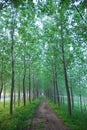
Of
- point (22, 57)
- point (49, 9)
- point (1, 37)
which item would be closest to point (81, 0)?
point (49, 9)

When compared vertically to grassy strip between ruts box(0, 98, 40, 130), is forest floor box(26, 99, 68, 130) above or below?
below

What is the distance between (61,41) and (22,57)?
45.5ft

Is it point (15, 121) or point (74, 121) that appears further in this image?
point (74, 121)

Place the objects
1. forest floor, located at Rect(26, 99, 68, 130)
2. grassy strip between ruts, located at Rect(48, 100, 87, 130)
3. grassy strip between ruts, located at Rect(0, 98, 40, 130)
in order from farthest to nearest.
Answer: grassy strip between ruts, located at Rect(48, 100, 87, 130)
forest floor, located at Rect(26, 99, 68, 130)
grassy strip between ruts, located at Rect(0, 98, 40, 130)

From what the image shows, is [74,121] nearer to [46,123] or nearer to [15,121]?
[46,123]

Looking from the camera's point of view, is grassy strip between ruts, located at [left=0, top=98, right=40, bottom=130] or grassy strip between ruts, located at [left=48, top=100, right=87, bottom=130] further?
grassy strip between ruts, located at [left=48, top=100, right=87, bottom=130]

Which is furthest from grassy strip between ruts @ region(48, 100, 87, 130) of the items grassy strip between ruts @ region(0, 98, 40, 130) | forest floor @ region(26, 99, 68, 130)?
grassy strip between ruts @ region(0, 98, 40, 130)

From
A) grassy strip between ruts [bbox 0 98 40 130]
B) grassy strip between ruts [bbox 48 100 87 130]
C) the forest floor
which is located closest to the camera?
grassy strip between ruts [bbox 0 98 40 130]

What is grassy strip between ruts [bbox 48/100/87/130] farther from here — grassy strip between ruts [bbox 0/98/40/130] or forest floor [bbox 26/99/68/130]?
grassy strip between ruts [bbox 0/98/40/130]

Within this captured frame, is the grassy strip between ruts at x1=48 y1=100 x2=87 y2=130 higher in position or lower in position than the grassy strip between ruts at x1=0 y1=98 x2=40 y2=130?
lower

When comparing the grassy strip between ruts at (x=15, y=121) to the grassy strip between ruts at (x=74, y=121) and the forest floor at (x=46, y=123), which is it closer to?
the forest floor at (x=46, y=123)

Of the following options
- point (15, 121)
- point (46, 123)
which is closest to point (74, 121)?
point (46, 123)

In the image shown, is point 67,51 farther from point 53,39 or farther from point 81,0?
point 81,0

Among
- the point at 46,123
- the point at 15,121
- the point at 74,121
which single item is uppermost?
the point at 15,121
